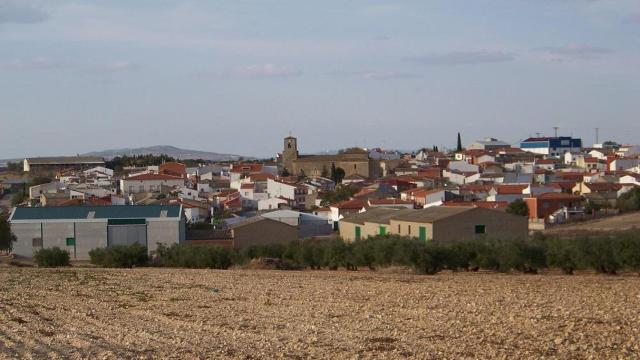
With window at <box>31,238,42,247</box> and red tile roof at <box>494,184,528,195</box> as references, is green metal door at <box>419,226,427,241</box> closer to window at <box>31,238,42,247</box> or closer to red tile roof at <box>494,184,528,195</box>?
window at <box>31,238,42,247</box>

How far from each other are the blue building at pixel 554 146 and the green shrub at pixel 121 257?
107m

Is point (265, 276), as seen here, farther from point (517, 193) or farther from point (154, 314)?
point (517, 193)

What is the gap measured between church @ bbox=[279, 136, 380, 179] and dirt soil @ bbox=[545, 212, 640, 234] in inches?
1969

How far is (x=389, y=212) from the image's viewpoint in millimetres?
50906

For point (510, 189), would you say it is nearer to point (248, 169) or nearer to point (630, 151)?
point (248, 169)

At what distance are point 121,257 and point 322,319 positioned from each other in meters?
22.5

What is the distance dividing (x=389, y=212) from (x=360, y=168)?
196ft

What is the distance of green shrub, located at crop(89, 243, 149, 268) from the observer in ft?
121

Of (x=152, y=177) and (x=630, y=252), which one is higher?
(x=152, y=177)

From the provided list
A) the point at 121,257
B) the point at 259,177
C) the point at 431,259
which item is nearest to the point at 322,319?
the point at 431,259

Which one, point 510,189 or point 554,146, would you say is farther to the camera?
point 554,146

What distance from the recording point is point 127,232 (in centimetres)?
4566

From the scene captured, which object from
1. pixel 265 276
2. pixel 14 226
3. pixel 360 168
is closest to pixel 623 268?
pixel 265 276

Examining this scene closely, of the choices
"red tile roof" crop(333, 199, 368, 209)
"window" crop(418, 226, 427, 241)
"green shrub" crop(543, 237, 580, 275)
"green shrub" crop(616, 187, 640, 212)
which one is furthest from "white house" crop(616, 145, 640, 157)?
"green shrub" crop(543, 237, 580, 275)
